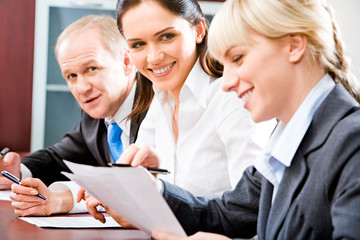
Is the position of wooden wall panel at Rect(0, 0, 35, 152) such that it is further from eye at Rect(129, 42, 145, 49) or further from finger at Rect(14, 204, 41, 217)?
finger at Rect(14, 204, 41, 217)

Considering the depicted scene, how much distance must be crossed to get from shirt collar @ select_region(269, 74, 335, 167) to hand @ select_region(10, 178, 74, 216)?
692 mm

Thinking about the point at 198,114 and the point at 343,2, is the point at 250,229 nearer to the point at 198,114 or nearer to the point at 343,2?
the point at 198,114

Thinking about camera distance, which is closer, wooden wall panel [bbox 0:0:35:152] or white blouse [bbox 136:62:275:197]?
white blouse [bbox 136:62:275:197]

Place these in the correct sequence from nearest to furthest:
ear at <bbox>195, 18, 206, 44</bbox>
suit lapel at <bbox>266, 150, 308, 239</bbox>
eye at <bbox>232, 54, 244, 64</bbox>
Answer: suit lapel at <bbox>266, 150, 308, 239</bbox>
eye at <bbox>232, 54, 244, 64</bbox>
ear at <bbox>195, 18, 206, 44</bbox>

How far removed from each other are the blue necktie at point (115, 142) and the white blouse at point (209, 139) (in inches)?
17.4

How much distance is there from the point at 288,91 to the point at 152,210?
32 centimetres

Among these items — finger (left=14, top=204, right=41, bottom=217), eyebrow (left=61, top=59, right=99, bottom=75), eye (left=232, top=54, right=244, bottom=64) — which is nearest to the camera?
eye (left=232, top=54, right=244, bottom=64)

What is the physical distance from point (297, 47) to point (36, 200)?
0.79 m

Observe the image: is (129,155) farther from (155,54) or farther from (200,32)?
(200,32)

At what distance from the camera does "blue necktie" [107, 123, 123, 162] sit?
201 cm

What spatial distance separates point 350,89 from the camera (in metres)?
0.94

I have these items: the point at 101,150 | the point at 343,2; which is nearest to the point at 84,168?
the point at 101,150

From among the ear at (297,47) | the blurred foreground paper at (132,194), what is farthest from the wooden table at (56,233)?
the ear at (297,47)

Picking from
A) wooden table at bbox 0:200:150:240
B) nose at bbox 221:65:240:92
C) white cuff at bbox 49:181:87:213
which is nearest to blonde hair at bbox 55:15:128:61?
white cuff at bbox 49:181:87:213
